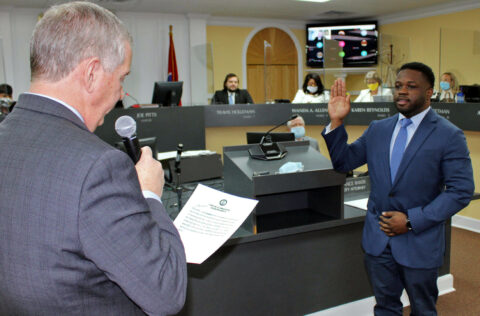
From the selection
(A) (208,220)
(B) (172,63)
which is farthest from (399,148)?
(B) (172,63)

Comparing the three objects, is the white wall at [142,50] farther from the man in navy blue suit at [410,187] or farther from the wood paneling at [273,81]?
the man in navy blue suit at [410,187]

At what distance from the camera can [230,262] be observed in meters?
1.91

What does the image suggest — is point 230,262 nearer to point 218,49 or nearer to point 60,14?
point 60,14

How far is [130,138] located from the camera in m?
1.00

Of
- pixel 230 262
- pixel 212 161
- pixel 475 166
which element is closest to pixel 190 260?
pixel 230 262

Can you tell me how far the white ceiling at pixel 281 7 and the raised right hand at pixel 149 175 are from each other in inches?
233

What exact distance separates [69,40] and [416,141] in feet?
4.51

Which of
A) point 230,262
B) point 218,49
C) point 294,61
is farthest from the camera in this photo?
point 294,61

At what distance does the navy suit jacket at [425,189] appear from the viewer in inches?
61.2

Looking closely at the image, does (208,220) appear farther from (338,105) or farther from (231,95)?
(231,95)

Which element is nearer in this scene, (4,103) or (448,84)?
(4,103)

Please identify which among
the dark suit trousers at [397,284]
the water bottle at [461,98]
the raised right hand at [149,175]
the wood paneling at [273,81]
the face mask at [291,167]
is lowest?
the dark suit trousers at [397,284]

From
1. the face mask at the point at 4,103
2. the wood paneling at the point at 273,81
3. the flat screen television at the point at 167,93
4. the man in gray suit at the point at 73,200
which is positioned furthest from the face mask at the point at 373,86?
the man in gray suit at the point at 73,200

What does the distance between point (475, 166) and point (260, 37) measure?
5360mm
